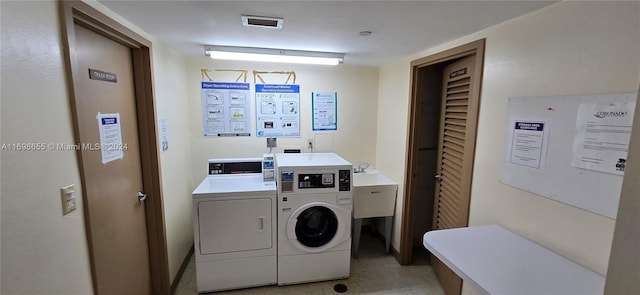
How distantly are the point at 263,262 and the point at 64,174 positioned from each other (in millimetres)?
1676

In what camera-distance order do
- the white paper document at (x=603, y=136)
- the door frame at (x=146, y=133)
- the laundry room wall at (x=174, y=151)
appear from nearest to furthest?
the white paper document at (x=603, y=136), the door frame at (x=146, y=133), the laundry room wall at (x=174, y=151)

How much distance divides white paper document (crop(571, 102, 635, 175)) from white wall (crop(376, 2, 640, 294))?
0.27ft

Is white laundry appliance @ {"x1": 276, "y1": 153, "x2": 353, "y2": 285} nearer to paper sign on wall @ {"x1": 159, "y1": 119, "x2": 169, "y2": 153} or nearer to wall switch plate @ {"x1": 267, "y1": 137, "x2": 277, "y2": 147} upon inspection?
wall switch plate @ {"x1": 267, "y1": 137, "x2": 277, "y2": 147}

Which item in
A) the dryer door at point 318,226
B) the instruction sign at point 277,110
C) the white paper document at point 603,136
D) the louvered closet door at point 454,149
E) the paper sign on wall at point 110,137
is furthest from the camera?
the instruction sign at point 277,110

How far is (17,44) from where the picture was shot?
0.94 meters

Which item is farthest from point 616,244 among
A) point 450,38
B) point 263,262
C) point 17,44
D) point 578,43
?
point 263,262

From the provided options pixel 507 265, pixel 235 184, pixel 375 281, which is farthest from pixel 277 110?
pixel 507 265

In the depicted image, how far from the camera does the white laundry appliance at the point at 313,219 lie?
2391 mm

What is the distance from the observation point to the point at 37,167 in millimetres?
1018

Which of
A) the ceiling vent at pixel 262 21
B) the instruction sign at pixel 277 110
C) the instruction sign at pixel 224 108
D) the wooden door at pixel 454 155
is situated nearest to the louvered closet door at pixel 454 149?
the wooden door at pixel 454 155

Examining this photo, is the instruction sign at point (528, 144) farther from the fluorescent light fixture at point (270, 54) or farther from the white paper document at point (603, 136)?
the fluorescent light fixture at point (270, 54)

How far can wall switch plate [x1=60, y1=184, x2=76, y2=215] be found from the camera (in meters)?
1.15

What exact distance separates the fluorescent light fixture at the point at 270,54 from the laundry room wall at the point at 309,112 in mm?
272

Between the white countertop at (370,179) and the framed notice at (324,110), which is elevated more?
the framed notice at (324,110)
